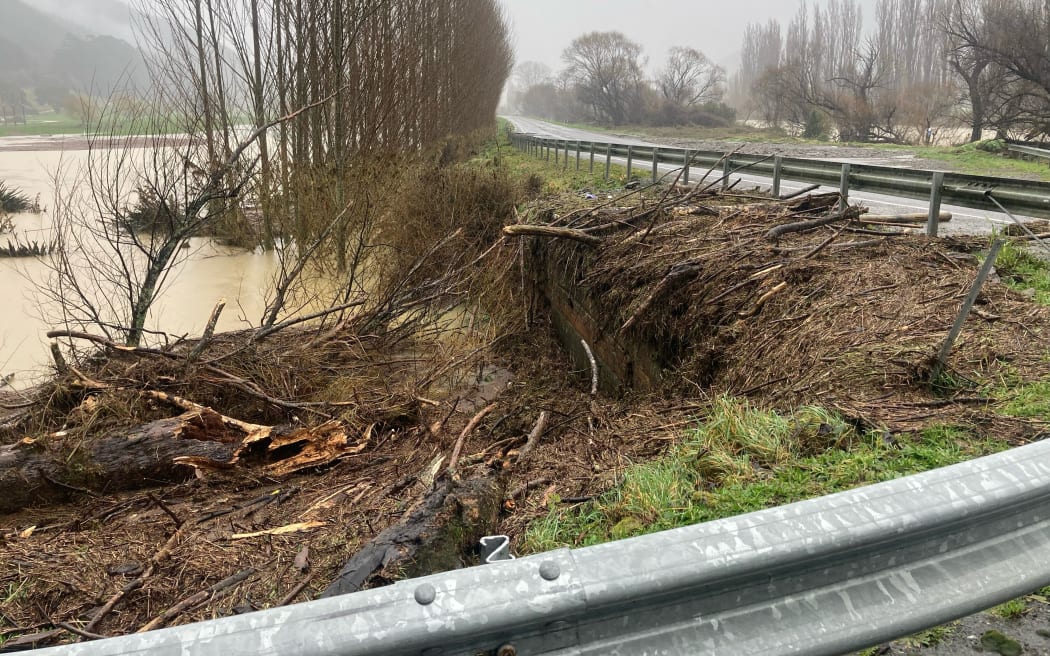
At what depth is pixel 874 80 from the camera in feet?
168

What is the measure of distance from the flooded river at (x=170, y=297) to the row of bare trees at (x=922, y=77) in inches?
1029

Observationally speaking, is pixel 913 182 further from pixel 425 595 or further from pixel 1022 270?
pixel 425 595

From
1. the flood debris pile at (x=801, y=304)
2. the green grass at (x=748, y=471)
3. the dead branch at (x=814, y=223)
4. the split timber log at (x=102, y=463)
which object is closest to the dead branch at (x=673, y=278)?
the flood debris pile at (x=801, y=304)

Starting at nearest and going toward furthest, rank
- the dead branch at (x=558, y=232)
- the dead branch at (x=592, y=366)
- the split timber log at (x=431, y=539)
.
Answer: the split timber log at (x=431, y=539) < the dead branch at (x=592, y=366) < the dead branch at (x=558, y=232)

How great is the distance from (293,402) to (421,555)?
3918 mm

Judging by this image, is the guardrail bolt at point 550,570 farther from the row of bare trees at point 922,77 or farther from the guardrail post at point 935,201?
the row of bare trees at point 922,77

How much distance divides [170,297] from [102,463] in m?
8.88

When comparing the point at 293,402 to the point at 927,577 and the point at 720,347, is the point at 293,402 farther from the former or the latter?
the point at 927,577

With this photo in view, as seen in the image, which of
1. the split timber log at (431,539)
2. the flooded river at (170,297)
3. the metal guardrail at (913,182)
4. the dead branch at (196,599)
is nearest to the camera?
the split timber log at (431,539)

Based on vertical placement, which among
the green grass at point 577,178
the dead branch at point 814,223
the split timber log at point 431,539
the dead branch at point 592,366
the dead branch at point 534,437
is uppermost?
the green grass at point 577,178

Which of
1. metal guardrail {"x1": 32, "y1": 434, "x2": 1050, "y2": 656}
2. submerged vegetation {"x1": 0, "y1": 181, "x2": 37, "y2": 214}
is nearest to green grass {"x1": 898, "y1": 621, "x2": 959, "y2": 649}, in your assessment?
metal guardrail {"x1": 32, "y1": 434, "x2": 1050, "y2": 656}

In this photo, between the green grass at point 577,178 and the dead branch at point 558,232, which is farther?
the green grass at point 577,178

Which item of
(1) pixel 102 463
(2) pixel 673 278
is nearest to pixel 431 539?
(1) pixel 102 463

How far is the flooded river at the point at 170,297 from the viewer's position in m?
9.99
